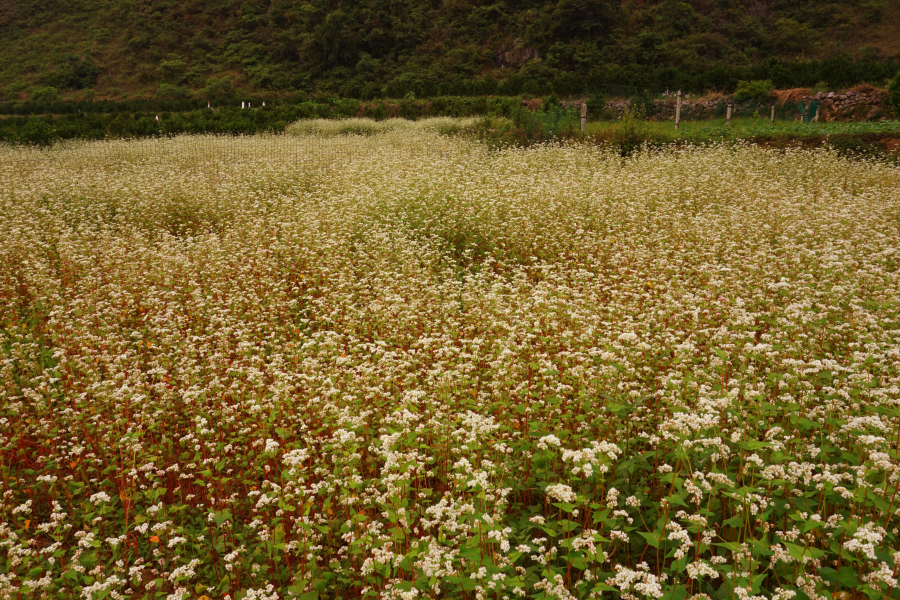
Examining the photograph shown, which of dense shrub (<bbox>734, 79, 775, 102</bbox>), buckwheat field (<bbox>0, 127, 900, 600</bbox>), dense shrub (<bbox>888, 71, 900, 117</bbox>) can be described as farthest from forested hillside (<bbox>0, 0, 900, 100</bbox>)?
buckwheat field (<bbox>0, 127, 900, 600</bbox>)

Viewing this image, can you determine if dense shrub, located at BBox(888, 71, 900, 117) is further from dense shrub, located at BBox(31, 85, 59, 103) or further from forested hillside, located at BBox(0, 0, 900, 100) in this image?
dense shrub, located at BBox(31, 85, 59, 103)

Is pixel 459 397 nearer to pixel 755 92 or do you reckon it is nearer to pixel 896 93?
pixel 896 93

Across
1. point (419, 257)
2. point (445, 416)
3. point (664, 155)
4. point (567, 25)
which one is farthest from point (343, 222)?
point (567, 25)

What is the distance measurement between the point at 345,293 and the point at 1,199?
30.9ft

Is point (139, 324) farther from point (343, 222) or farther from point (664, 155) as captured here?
point (664, 155)

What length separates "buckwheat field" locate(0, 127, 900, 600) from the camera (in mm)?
2734

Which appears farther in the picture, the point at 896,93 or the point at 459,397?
the point at 896,93

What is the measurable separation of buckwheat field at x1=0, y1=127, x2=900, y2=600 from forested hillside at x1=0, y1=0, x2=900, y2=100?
40204mm

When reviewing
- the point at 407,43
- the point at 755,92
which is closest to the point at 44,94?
the point at 407,43

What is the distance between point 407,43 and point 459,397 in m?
65.4

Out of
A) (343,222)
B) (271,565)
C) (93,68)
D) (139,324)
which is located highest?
(93,68)

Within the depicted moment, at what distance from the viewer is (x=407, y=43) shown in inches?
2429

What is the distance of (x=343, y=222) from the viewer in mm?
8953

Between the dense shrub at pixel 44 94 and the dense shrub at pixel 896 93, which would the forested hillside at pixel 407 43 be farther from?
the dense shrub at pixel 896 93
